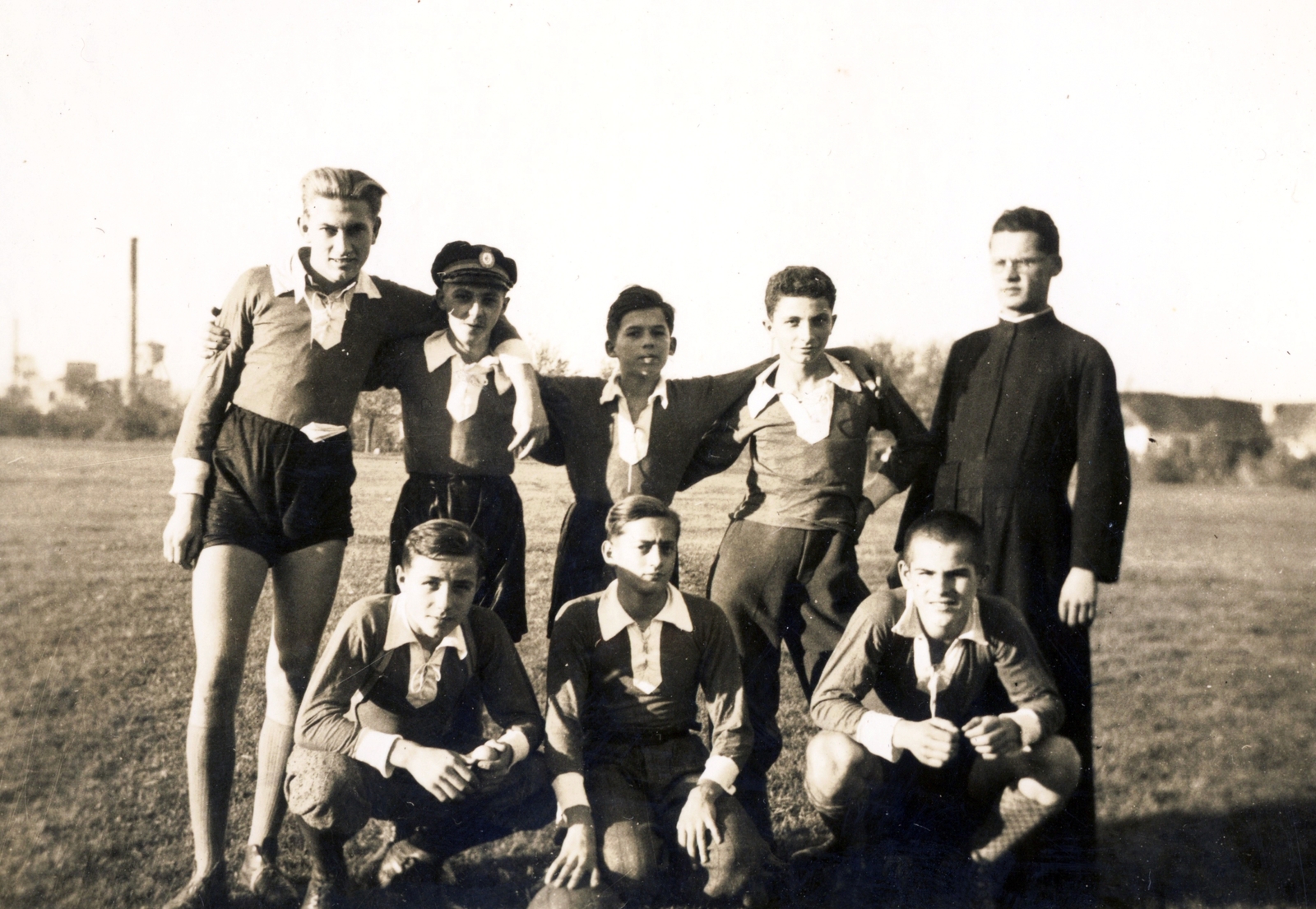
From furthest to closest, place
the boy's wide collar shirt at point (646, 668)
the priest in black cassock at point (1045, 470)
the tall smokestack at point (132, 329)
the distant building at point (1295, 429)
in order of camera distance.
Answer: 1. the distant building at point (1295, 429)
2. the tall smokestack at point (132, 329)
3. the priest in black cassock at point (1045, 470)
4. the boy's wide collar shirt at point (646, 668)

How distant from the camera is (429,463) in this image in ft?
10.2

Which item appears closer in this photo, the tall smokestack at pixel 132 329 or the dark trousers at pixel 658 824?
the dark trousers at pixel 658 824

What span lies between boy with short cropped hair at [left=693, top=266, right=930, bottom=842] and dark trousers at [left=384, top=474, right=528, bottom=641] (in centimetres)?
68

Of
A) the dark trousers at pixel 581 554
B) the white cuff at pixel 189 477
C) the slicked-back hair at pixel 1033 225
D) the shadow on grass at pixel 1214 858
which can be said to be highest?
the slicked-back hair at pixel 1033 225

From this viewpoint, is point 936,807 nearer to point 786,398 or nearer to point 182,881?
point 786,398

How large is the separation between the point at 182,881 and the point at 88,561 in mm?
2512

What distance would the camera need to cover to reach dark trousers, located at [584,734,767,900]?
2668 millimetres

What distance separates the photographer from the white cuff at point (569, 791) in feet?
8.77

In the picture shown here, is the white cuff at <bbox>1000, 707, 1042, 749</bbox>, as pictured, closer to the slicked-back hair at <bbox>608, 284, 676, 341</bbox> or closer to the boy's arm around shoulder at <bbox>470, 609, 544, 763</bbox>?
the boy's arm around shoulder at <bbox>470, 609, 544, 763</bbox>

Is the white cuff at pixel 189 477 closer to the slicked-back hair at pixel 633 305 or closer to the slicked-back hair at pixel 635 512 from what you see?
the slicked-back hair at pixel 635 512

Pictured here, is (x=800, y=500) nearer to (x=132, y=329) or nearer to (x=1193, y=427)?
(x=1193, y=427)

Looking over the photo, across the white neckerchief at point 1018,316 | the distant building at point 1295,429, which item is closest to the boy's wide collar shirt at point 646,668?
the white neckerchief at point 1018,316

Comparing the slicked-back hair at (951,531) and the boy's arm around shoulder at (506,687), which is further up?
the slicked-back hair at (951,531)

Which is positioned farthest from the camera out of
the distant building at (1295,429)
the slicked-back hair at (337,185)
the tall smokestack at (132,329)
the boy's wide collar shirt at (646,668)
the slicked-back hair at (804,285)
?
the distant building at (1295,429)
